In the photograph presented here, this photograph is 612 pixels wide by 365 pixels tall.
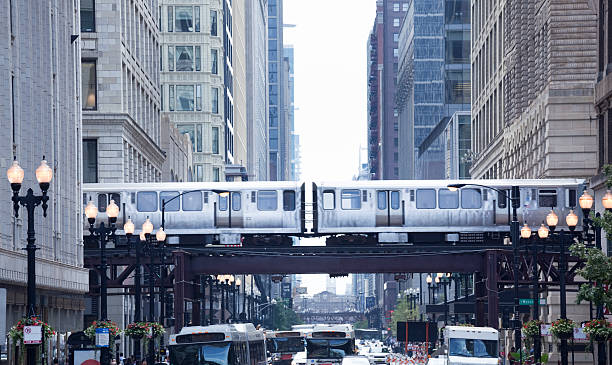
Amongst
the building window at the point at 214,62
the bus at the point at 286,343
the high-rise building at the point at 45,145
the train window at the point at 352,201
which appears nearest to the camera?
the high-rise building at the point at 45,145

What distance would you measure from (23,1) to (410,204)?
25.1 metres

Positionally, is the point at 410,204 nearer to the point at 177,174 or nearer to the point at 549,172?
the point at 549,172

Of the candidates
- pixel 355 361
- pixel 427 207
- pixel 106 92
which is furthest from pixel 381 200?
pixel 106 92

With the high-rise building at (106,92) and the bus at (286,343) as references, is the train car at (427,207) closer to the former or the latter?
the high-rise building at (106,92)

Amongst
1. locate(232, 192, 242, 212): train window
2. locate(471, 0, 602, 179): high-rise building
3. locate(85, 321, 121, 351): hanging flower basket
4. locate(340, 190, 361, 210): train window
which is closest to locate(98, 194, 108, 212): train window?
locate(232, 192, 242, 212): train window

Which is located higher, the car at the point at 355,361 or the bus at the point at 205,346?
the bus at the point at 205,346

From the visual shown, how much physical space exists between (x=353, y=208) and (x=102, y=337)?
91.2 feet

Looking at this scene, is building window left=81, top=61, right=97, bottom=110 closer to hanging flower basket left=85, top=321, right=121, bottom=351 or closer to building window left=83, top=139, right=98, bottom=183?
building window left=83, top=139, right=98, bottom=183

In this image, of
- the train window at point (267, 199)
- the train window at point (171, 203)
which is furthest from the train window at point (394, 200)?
→ the train window at point (171, 203)

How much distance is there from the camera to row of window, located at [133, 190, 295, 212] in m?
61.5

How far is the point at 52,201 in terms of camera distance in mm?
48500

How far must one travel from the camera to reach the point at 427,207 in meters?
61.7

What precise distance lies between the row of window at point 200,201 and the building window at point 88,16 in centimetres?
1569

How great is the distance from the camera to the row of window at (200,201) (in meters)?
61.5
